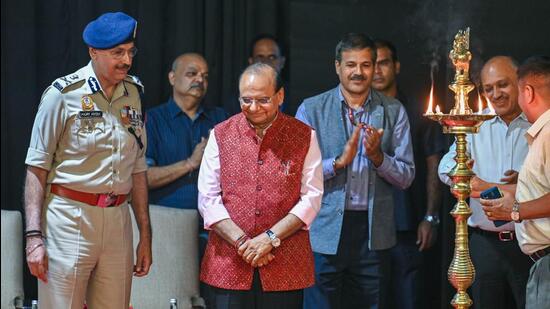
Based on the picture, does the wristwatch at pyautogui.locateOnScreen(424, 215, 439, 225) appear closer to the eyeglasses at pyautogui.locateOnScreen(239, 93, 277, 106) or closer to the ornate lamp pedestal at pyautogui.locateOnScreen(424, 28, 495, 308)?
the eyeglasses at pyautogui.locateOnScreen(239, 93, 277, 106)

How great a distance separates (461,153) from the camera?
13.5 ft

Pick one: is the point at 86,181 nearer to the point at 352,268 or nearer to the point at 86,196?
the point at 86,196

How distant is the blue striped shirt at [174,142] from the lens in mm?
5984

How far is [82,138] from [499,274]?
2.16 m

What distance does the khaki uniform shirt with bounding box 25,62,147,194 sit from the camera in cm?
454

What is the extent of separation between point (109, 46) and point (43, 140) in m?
0.49

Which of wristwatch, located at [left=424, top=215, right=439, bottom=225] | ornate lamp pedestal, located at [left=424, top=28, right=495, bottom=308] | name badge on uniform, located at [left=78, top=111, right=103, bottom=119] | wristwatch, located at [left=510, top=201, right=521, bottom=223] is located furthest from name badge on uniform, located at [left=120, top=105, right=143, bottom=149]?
wristwatch, located at [left=424, top=215, right=439, bottom=225]

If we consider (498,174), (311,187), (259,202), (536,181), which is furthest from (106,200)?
(498,174)

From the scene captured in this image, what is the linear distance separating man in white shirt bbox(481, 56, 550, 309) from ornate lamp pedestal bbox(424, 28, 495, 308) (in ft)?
1.25

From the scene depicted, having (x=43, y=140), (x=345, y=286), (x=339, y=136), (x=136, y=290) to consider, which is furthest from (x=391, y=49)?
(x=43, y=140)

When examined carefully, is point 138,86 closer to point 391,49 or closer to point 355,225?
point 355,225

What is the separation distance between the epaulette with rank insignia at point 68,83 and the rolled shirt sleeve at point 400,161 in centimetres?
160

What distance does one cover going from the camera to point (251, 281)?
462cm

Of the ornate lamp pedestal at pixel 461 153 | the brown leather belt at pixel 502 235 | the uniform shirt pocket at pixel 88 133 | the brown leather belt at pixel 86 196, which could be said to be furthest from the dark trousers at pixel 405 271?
the uniform shirt pocket at pixel 88 133
